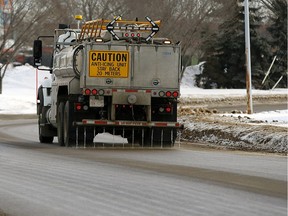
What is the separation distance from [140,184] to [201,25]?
4871cm

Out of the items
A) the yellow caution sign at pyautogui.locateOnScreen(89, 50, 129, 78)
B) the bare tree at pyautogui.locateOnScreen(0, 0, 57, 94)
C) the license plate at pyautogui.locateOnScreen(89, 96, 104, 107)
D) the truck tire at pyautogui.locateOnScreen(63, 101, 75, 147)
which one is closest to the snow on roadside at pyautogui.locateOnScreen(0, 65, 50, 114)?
the bare tree at pyautogui.locateOnScreen(0, 0, 57, 94)

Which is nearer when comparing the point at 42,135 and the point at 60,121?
the point at 60,121

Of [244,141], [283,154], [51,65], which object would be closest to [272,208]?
[283,154]

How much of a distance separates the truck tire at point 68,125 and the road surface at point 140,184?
204cm

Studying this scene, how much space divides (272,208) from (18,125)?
84.1 feet

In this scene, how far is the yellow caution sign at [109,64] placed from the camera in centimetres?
2062

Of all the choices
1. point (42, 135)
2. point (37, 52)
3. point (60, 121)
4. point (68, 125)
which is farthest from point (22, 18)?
point (68, 125)

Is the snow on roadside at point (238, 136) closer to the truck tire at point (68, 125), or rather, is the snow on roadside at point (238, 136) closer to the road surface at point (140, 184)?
the road surface at point (140, 184)

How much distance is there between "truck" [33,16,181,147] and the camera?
2066 cm

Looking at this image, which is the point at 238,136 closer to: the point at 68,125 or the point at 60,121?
the point at 60,121

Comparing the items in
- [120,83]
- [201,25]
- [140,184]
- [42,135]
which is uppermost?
[201,25]

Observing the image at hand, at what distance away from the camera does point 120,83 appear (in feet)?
68.2

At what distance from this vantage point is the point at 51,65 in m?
24.3

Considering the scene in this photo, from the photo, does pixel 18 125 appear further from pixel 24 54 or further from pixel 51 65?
pixel 24 54
